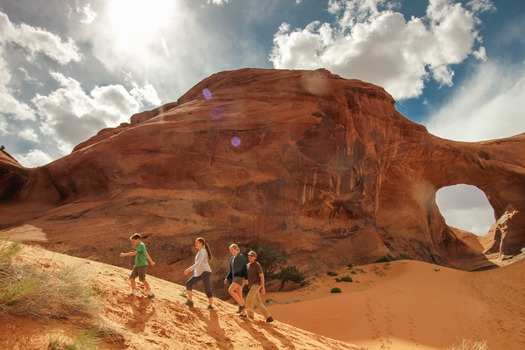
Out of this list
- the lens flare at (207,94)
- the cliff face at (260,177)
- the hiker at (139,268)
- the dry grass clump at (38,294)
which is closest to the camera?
the dry grass clump at (38,294)

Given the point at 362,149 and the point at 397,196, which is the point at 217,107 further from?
the point at 397,196

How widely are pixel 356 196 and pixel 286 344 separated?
22226mm

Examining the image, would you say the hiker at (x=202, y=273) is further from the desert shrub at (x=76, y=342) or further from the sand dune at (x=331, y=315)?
the desert shrub at (x=76, y=342)

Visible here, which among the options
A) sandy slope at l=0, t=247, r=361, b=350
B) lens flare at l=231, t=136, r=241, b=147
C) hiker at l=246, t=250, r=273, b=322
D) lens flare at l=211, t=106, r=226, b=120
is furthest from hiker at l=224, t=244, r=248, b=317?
lens flare at l=211, t=106, r=226, b=120

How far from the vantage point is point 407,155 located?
1302 inches

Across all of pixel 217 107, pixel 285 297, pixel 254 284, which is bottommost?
pixel 285 297

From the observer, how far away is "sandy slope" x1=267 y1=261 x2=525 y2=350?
1032 cm

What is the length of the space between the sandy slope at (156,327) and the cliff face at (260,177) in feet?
34.8

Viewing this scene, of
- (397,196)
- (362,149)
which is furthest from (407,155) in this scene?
(362,149)

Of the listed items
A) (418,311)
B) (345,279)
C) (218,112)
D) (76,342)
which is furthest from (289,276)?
(76,342)

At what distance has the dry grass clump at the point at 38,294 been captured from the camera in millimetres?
3779

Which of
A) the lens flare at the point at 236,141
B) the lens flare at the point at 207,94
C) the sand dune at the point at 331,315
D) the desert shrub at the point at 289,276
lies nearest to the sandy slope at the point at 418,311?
the sand dune at the point at 331,315

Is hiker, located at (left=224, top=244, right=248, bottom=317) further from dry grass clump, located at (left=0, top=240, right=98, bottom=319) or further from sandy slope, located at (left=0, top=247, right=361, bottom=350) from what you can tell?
dry grass clump, located at (left=0, top=240, right=98, bottom=319)

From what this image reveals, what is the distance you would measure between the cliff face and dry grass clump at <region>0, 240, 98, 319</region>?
12494mm
